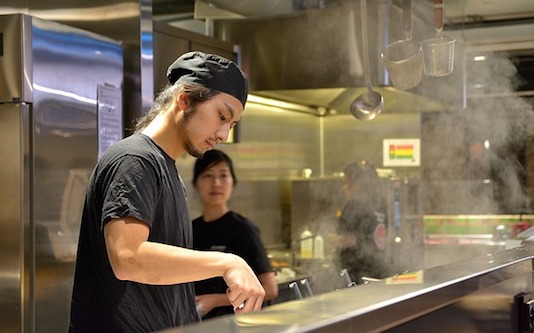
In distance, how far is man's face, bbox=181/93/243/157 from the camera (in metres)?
2.10

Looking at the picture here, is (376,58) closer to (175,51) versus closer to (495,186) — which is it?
(175,51)

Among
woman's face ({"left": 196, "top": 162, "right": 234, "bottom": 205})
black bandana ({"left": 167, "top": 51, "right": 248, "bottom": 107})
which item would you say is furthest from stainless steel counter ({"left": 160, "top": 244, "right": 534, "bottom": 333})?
woman's face ({"left": 196, "top": 162, "right": 234, "bottom": 205})

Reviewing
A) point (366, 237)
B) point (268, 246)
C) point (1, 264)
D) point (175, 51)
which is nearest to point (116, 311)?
point (1, 264)

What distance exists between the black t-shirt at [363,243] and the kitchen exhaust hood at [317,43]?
72cm

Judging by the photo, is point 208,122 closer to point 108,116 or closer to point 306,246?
point 108,116

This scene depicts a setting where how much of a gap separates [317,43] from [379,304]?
3940 millimetres

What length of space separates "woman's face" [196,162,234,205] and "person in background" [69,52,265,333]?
1.42 meters

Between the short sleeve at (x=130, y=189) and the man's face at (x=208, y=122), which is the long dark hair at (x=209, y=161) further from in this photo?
the short sleeve at (x=130, y=189)

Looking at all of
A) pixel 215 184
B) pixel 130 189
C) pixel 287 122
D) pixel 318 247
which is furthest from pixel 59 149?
pixel 287 122

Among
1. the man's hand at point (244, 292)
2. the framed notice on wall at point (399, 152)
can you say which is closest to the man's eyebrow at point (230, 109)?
the man's hand at point (244, 292)

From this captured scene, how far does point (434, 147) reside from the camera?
8.30 meters

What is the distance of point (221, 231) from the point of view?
12.0 feet

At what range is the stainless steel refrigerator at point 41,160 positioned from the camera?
10.4 ft

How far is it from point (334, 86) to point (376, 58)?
0.32 metres
